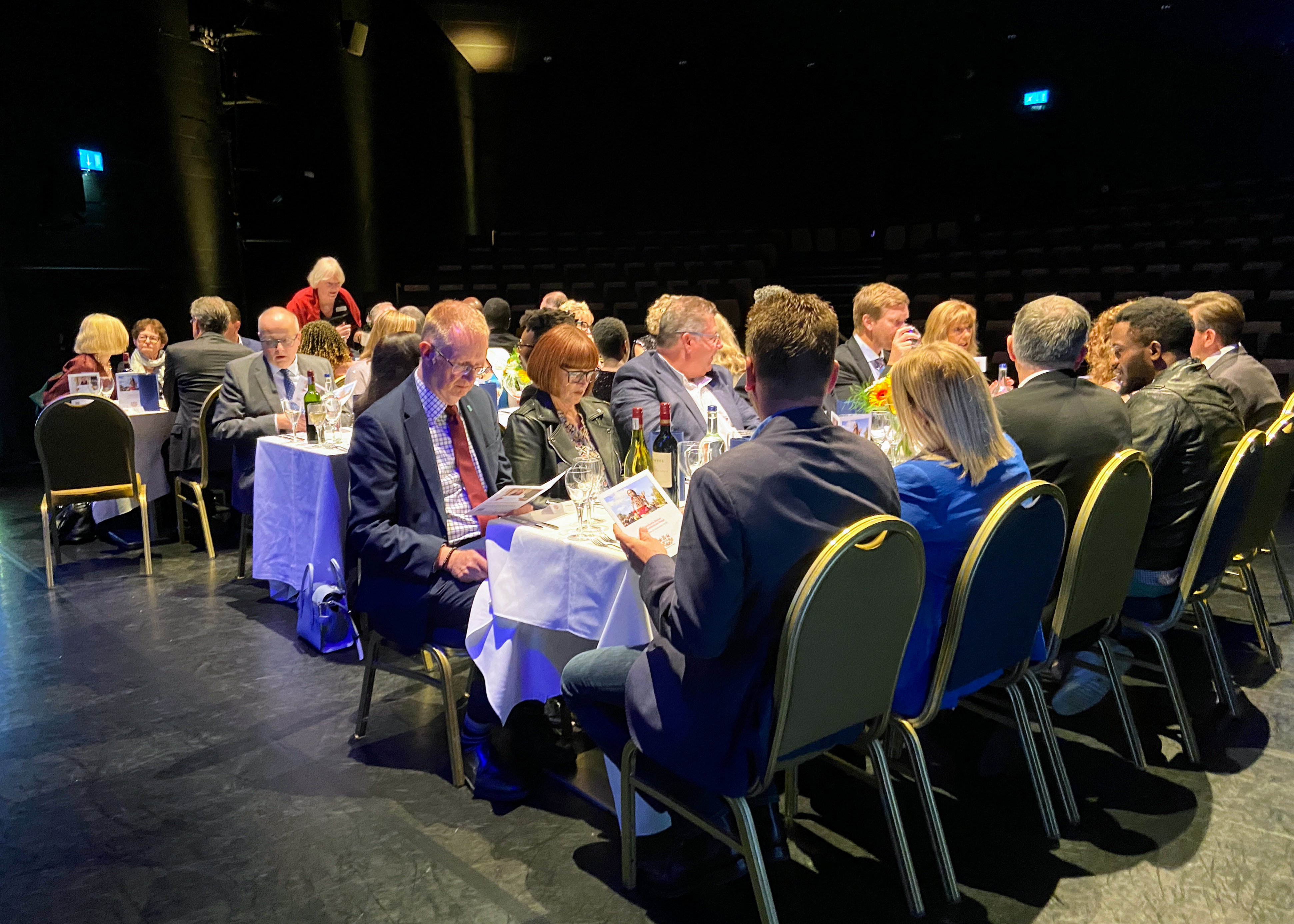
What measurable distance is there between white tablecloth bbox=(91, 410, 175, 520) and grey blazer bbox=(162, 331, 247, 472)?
0.22 m

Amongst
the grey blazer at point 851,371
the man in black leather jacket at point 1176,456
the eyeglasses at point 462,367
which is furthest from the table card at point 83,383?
the man in black leather jacket at point 1176,456

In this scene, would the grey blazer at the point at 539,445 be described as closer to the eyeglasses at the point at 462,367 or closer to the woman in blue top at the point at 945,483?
the eyeglasses at the point at 462,367

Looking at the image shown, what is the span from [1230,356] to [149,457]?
5949 millimetres

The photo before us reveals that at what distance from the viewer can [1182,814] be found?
261cm

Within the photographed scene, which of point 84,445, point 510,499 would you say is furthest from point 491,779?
point 84,445

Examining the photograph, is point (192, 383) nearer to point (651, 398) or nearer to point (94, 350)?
point (94, 350)

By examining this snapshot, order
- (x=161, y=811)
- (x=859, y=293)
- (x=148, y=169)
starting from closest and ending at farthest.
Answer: (x=161, y=811), (x=859, y=293), (x=148, y=169)

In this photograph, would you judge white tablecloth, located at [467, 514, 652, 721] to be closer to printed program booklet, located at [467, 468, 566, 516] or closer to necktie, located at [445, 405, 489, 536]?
printed program booklet, located at [467, 468, 566, 516]

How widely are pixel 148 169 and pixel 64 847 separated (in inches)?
319

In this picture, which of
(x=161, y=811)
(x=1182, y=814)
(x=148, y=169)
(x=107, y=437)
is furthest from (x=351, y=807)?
(x=148, y=169)

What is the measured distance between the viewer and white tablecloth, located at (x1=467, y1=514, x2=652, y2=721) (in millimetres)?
2355

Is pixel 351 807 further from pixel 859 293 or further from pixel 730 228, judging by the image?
pixel 730 228

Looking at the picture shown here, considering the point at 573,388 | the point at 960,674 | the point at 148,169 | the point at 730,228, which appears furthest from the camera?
the point at 730,228

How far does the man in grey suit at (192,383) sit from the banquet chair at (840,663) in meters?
4.14
